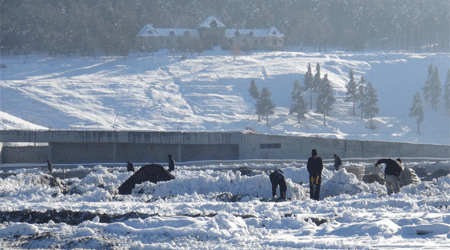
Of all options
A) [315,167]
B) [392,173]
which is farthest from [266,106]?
[315,167]

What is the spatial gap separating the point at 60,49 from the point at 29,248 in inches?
3453

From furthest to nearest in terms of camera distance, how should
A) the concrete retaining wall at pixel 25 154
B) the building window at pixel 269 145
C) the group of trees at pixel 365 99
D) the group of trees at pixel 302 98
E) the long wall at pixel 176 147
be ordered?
the group of trees at pixel 365 99 → the group of trees at pixel 302 98 → the concrete retaining wall at pixel 25 154 → the building window at pixel 269 145 → the long wall at pixel 176 147

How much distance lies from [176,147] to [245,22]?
8921 centimetres

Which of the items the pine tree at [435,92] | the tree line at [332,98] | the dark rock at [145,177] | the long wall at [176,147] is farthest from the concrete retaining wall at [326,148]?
the pine tree at [435,92]

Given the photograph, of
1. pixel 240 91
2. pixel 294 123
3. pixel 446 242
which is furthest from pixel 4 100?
pixel 446 242

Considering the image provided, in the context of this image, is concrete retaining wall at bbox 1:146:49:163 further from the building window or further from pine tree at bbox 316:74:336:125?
pine tree at bbox 316:74:336:125

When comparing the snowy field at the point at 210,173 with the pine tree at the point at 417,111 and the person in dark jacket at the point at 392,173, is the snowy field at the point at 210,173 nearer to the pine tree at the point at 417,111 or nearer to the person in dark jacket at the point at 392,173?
the person in dark jacket at the point at 392,173

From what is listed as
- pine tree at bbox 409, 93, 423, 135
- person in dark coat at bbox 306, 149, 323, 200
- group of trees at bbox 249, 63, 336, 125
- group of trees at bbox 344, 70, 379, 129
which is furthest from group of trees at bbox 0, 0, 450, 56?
person in dark coat at bbox 306, 149, 323, 200

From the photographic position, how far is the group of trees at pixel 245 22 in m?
95.8

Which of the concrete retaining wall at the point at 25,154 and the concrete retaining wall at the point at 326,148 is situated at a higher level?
the concrete retaining wall at the point at 326,148

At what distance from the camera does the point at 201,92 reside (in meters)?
71.4

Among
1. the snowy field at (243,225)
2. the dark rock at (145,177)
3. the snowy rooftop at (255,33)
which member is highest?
the snowy rooftop at (255,33)

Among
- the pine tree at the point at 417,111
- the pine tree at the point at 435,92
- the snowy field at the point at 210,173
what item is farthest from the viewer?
the pine tree at the point at 435,92

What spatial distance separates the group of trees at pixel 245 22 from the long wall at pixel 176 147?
194 feet
